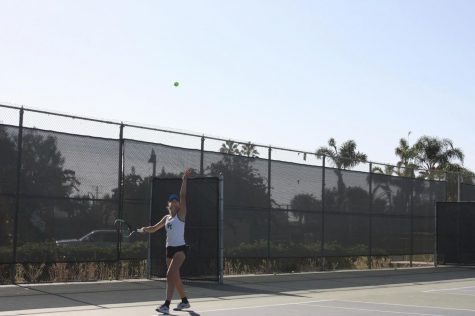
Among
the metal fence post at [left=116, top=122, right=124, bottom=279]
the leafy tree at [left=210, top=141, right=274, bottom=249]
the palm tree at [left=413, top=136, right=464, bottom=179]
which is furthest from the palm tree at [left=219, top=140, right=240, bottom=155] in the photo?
the palm tree at [left=413, top=136, right=464, bottom=179]

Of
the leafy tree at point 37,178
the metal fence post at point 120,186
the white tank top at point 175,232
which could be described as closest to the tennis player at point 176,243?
the white tank top at point 175,232

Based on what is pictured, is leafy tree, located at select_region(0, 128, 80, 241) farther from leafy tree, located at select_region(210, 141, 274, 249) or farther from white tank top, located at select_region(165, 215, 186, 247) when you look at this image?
leafy tree, located at select_region(210, 141, 274, 249)

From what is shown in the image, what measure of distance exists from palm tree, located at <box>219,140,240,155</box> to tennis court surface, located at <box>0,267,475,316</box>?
3.00m

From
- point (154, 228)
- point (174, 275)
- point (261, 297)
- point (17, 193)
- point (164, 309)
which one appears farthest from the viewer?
point (17, 193)

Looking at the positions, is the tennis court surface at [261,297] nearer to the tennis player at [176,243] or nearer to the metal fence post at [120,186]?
the tennis player at [176,243]

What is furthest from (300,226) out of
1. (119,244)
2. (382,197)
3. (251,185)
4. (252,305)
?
(252,305)

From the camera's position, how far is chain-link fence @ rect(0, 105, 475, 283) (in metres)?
12.5

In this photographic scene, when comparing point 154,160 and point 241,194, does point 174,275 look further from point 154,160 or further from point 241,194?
point 241,194

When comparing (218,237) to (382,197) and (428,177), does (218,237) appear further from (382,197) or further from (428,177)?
(428,177)

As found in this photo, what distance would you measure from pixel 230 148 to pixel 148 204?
289cm

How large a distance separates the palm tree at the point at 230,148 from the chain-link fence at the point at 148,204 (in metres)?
0.03

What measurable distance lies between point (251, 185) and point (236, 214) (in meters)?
0.89

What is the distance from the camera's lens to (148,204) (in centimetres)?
1451

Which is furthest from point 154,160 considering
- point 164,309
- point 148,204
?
point 164,309
